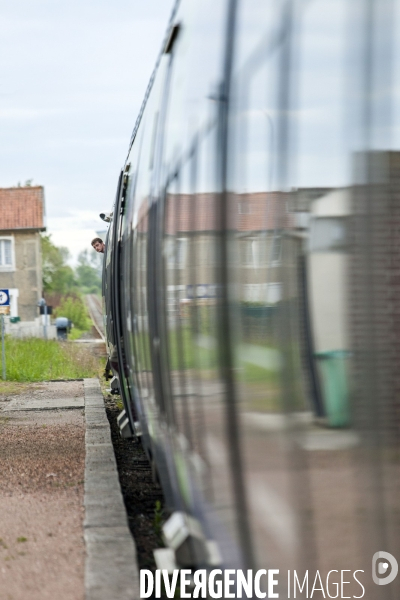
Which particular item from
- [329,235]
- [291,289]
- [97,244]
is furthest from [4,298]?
[329,235]

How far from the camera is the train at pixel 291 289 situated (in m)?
1.86

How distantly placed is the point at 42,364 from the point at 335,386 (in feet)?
64.8

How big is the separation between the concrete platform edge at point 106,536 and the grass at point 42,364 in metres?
9.97

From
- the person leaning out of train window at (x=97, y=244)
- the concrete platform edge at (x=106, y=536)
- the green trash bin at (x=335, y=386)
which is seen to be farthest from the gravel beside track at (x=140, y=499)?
the person leaning out of train window at (x=97, y=244)

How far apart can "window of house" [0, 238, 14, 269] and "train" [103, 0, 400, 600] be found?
153 feet

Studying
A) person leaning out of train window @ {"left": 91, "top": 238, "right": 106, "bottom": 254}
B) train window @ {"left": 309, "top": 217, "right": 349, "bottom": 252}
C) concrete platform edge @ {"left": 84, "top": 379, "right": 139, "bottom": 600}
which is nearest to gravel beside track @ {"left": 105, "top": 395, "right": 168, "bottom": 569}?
concrete platform edge @ {"left": 84, "top": 379, "right": 139, "bottom": 600}

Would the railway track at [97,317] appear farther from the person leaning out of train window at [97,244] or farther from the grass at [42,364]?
the person leaning out of train window at [97,244]

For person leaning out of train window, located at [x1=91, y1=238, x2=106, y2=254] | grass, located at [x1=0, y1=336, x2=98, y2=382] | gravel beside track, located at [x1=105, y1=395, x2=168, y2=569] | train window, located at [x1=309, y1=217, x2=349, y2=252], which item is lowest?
grass, located at [x1=0, y1=336, x2=98, y2=382]

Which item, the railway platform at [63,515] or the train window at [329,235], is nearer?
the train window at [329,235]

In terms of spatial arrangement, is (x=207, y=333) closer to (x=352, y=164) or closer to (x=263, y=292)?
(x=263, y=292)

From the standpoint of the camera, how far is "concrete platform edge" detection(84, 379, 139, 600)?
4613 millimetres

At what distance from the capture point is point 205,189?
3.16 meters

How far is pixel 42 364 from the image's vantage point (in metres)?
21.3

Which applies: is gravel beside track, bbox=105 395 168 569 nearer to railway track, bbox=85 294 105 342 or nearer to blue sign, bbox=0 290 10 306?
blue sign, bbox=0 290 10 306
